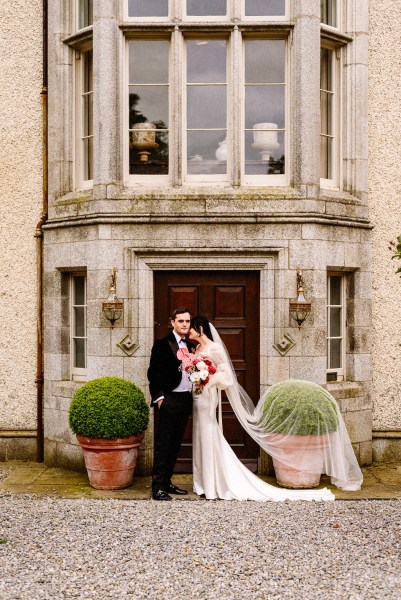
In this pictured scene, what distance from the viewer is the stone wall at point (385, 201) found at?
9.91 metres

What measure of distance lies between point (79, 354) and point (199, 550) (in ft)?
13.9

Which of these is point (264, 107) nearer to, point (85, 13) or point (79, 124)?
point (79, 124)

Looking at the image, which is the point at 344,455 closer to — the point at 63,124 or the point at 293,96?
the point at 293,96

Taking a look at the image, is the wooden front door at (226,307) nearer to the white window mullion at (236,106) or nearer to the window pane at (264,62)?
the white window mullion at (236,106)

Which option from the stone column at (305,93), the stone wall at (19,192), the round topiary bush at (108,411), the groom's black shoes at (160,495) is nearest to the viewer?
the groom's black shoes at (160,495)

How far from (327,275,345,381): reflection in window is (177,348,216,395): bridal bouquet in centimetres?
218

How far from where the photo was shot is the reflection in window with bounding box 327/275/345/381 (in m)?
9.78

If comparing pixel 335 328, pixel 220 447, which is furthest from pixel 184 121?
pixel 220 447

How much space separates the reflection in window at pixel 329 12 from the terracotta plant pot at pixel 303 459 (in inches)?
205

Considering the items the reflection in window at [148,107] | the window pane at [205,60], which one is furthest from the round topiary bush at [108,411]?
the window pane at [205,60]

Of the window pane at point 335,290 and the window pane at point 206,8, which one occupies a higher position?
the window pane at point 206,8

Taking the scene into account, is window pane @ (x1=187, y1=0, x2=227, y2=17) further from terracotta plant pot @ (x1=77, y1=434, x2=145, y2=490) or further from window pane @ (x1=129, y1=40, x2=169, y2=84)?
terracotta plant pot @ (x1=77, y1=434, x2=145, y2=490)

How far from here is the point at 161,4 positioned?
30.5ft

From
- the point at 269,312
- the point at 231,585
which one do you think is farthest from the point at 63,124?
the point at 231,585
